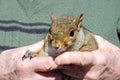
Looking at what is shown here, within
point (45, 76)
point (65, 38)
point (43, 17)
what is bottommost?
point (45, 76)

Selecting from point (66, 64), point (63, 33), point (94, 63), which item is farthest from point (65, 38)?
point (94, 63)

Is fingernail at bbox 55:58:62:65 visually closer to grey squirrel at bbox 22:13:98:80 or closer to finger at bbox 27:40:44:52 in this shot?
grey squirrel at bbox 22:13:98:80

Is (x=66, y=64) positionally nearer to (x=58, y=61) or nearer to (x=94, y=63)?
(x=58, y=61)

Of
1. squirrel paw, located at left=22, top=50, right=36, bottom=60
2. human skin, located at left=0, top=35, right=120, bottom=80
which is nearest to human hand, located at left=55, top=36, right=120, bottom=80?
human skin, located at left=0, top=35, right=120, bottom=80

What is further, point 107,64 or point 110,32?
point 110,32

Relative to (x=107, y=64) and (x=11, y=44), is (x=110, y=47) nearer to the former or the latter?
(x=107, y=64)

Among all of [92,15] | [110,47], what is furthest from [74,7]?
[110,47]
